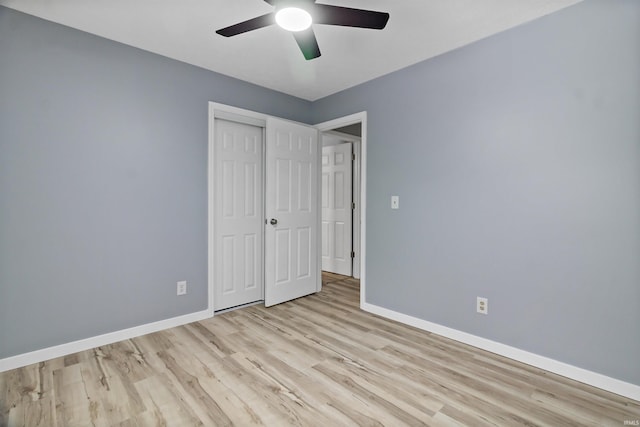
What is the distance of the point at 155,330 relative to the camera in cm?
→ 277

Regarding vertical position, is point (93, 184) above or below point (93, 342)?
above

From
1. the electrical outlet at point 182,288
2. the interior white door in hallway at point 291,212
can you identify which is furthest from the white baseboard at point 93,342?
the interior white door in hallway at point 291,212

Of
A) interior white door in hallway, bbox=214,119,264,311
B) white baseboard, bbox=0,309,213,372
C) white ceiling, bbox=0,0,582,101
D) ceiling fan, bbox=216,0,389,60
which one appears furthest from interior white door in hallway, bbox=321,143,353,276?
ceiling fan, bbox=216,0,389,60

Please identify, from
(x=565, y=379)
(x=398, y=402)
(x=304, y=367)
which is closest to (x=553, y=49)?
(x=565, y=379)

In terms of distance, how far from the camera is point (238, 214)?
3.39 meters

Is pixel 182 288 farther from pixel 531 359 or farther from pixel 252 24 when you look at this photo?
pixel 531 359

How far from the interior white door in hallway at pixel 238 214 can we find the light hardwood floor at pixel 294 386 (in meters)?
0.70

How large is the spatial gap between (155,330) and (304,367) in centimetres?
146

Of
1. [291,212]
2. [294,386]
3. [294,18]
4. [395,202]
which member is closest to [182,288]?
[291,212]

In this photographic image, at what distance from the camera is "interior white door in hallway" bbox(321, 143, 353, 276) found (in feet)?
15.8

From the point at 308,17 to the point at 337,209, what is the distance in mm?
3444

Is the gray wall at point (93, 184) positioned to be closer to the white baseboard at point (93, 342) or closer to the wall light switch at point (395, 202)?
the white baseboard at point (93, 342)

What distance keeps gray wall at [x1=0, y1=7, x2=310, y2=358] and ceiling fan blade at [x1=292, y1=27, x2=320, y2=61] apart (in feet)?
4.77

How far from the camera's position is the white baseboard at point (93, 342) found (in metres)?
2.15
